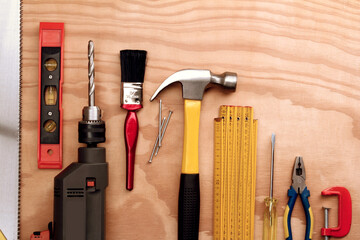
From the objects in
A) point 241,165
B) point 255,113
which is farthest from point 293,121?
point 241,165

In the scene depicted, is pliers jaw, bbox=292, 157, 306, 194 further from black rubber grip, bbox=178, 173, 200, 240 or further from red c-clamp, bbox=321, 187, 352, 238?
black rubber grip, bbox=178, 173, 200, 240

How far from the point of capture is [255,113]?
4.32 feet

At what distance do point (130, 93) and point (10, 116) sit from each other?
0.39m

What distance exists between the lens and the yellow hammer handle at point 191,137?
4.03 feet

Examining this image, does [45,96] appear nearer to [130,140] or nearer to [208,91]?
[130,140]

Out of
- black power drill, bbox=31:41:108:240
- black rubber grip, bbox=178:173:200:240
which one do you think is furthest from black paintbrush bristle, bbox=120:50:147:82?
black rubber grip, bbox=178:173:200:240

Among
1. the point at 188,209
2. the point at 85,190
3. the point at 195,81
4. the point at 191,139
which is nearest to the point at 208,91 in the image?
the point at 195,81

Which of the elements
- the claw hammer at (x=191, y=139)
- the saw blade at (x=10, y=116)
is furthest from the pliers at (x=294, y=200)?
the saw blade at (x=10, y=116)

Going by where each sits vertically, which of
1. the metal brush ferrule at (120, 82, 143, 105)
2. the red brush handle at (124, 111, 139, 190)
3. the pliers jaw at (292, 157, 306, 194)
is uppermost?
the metal brush ferrule at (120, 82, 143, 105)

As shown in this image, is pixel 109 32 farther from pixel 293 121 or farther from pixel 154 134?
pixel 293 121

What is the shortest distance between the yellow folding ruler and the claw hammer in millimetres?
79

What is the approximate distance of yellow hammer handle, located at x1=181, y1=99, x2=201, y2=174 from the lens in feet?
4.03

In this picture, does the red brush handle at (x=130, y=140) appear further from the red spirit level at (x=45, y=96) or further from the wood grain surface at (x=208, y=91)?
the red spirit level at (x=45, y=96)

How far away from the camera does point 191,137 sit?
1236 millimetres
